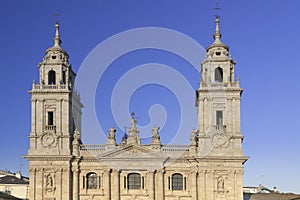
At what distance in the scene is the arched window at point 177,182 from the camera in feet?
166

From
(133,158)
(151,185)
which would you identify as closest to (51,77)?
(133,158)

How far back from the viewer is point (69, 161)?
50.1 m

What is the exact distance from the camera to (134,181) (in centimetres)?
5106

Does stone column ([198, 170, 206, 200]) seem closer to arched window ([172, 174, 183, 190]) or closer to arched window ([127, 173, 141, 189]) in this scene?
arched window ([172, 174, 183, 190])

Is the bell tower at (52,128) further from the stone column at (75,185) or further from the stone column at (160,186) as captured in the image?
the stone column at (160,186)

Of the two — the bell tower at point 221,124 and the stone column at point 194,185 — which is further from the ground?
the bell tower at point 221,124

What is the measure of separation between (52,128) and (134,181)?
9978 millimetres

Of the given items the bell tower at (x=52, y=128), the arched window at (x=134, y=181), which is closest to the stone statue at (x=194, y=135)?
the arched window at (x=134, y=181)

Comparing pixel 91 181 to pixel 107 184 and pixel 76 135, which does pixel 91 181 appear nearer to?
pixel 107 184

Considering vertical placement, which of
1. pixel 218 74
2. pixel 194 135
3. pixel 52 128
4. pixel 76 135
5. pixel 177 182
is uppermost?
pixel 218 74

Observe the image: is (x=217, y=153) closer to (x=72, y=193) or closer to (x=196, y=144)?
(x=196, y=144)

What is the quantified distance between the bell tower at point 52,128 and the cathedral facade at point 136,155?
10 centimetres

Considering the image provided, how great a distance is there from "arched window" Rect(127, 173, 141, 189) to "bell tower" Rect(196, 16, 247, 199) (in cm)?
684

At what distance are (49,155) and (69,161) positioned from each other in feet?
6.80
